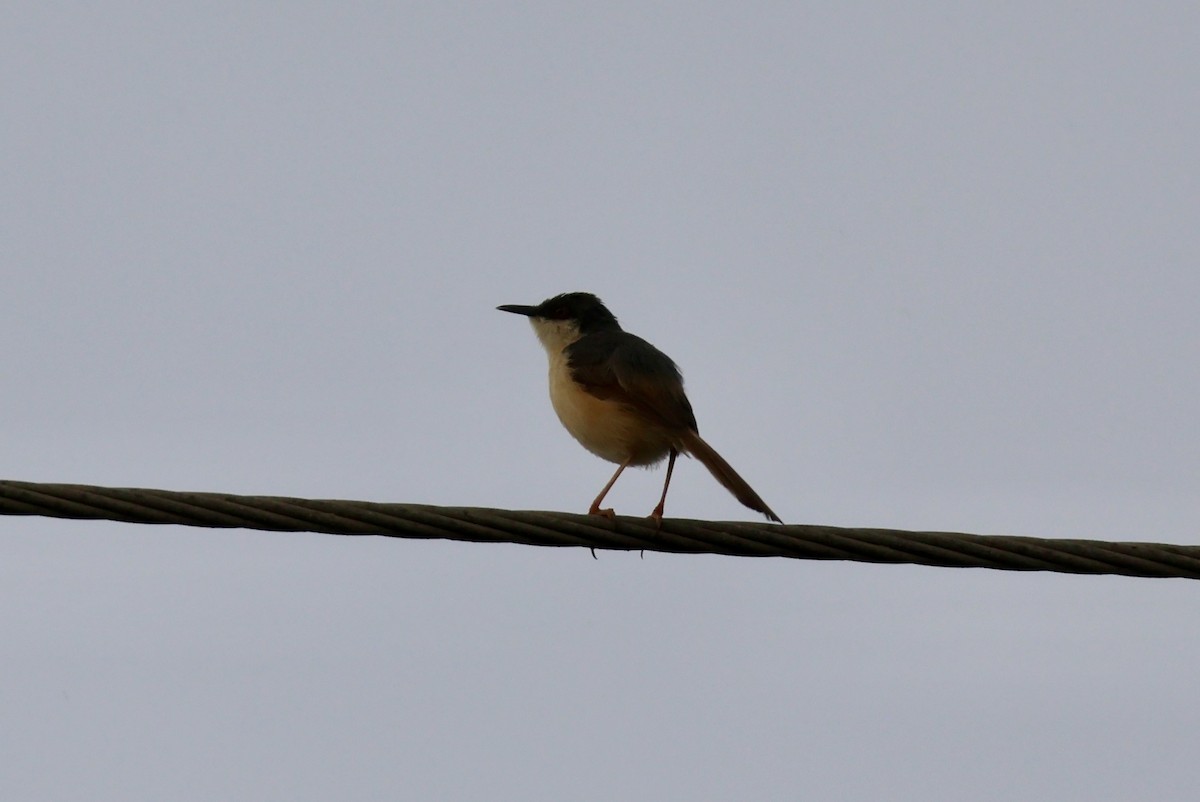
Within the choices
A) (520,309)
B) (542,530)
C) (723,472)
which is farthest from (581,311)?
(542,530)

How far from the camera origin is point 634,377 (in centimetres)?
782

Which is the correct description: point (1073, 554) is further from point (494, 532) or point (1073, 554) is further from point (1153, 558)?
point (494, 532)

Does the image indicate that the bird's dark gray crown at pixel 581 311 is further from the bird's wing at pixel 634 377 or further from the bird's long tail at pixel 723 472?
the bird's long tail at pixel 723 472

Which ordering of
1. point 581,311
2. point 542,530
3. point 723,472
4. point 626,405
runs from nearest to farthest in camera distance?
1. point 542,530
2. point 723,472
3. point 626,405
4. point 581,311

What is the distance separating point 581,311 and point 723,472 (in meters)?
2.64

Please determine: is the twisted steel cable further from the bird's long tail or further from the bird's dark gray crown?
the bird's dark gray crown

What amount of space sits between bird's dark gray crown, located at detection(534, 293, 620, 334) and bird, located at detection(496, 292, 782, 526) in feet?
2.24

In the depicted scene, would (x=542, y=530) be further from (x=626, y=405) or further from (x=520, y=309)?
(x=520, y=309)

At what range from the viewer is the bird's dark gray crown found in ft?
30.8

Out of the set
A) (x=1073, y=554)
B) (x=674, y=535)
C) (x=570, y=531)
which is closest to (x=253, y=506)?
(x=570, y=531)

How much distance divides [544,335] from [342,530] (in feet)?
14.9

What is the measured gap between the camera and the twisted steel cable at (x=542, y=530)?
4879mm

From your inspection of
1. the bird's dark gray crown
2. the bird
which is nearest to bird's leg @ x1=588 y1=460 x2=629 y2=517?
the bird

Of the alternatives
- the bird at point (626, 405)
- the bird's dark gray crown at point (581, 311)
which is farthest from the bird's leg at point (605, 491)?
the bird's dark gray crown at point (581, 311)
